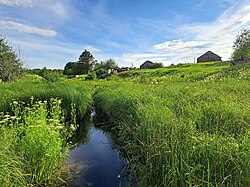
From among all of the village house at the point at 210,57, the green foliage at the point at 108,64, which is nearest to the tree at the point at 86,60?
the green foliage at the point at 108,64

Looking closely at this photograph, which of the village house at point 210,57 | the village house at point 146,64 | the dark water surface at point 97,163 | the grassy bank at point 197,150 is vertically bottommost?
the dark water surface at point 97,163

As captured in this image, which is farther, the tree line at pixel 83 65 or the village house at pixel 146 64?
the village house at pixel 146 64

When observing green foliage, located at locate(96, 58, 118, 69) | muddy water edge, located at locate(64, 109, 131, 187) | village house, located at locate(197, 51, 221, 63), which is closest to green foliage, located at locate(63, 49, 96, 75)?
green foliage, located at locate(96, 58, 118, 69)

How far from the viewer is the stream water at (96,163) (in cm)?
596

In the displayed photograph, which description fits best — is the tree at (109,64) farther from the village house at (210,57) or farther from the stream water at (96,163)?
the stream water at (96,163)

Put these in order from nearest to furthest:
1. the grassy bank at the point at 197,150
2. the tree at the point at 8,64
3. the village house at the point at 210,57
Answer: the grassy bank at the point at 197,150 < the tree at the point at 8,64 < the village house at the point at 210,57

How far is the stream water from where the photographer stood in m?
5.96

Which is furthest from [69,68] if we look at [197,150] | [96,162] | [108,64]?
[197,150]

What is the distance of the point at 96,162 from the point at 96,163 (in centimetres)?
8

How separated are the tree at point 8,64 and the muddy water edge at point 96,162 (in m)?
29.4

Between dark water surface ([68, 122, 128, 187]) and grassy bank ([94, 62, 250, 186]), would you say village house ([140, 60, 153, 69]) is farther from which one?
grassy bank ([94, 62, 250, 186])

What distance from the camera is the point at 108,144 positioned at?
29.2 ft

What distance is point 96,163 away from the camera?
720cm

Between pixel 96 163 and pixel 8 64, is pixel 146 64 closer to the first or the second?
pixel 8 64
